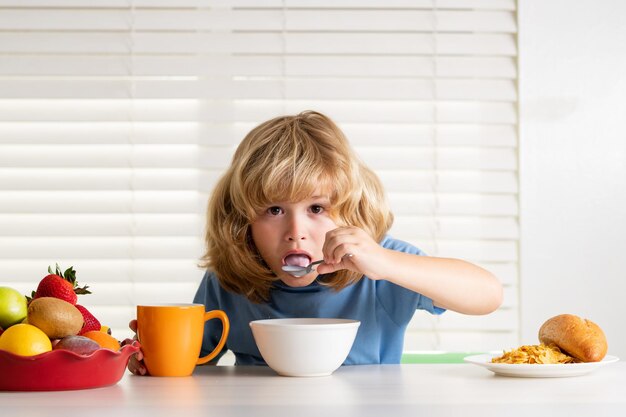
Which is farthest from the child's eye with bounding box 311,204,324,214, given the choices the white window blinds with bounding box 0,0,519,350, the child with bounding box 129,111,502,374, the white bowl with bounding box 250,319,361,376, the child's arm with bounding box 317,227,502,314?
the white window blinds with bounding box 0,0,519,350

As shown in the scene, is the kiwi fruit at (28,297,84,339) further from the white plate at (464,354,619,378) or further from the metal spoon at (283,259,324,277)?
the white plate at (464,354,619,378)

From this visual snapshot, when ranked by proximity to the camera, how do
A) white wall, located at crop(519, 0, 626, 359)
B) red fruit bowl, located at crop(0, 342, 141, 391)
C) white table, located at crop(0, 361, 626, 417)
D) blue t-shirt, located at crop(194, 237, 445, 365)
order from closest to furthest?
white table, located at crop(0, 361, 626, 417), red fruit bowl, located at crop(0, 342, 141, 391), blue t-shirt, located at crop(194, 237, 445, 365), white wall, located at crop(519, 0, 626, 359)

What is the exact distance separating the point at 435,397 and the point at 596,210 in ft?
5.04

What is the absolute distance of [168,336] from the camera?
109 centimetres

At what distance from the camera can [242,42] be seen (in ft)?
7.39

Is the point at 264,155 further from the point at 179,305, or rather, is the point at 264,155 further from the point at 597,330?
the point at 597,330

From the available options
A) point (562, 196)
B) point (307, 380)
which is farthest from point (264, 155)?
point (562, 196)

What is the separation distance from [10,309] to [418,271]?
581 mm

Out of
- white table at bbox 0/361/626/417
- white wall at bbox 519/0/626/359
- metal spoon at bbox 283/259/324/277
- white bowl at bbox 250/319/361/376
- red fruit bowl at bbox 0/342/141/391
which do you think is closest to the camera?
white table at bbox 0/361/626/417

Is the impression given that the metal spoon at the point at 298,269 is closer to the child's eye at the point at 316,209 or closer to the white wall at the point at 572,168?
the child's eye at the point at 316,209

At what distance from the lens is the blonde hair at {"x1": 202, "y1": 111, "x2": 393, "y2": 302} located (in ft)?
4.31

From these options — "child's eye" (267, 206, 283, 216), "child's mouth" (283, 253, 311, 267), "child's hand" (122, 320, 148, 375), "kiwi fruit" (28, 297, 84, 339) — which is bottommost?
"child's hand" (122, 320, 148, 375)

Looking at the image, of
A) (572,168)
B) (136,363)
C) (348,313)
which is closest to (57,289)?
(136,363)

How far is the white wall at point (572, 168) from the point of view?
88.2 inches
